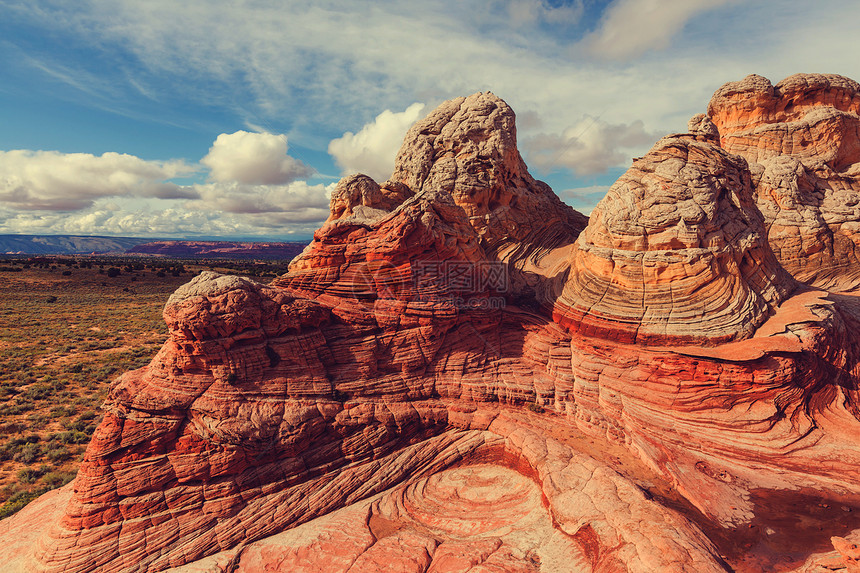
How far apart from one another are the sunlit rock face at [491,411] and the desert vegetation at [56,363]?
6.17m

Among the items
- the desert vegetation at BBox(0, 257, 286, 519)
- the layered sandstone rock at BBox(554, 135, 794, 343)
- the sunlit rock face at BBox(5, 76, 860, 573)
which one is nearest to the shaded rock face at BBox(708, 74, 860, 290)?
the sunlit rock face at BBox(5, 76, 860, 573)

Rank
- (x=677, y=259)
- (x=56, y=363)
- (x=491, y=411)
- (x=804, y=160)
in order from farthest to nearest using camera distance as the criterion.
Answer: (x=56, y=363), (x=804, y=160), (x=491, y=411), (x=677, y=259)

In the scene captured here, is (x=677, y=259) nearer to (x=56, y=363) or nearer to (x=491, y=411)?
(x=491, y=411)

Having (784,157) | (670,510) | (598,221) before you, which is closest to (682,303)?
(598,221)

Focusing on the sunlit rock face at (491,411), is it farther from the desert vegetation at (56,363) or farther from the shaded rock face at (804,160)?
Result: the desert vegetation at (56,363)

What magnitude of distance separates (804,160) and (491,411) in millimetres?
27540

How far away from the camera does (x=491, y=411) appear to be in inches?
615

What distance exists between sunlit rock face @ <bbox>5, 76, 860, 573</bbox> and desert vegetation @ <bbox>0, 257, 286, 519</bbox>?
6168 mm

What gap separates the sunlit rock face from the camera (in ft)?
34.4

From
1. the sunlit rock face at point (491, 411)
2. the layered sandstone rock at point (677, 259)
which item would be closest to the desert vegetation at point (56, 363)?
the sunlit rock face at point (491, 411)

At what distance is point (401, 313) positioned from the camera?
51.2 ft

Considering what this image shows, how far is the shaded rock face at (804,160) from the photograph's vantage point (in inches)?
889

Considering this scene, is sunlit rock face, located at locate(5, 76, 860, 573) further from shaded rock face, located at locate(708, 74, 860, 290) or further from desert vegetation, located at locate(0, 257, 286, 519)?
desert vegetation, located at locate(0, 257, 286, 519)

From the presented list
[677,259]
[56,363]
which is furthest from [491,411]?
[56,363]
